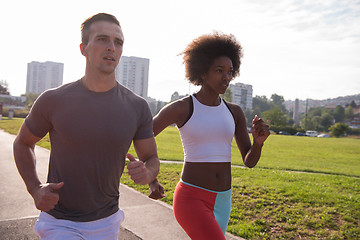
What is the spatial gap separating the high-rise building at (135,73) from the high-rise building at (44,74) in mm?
28418

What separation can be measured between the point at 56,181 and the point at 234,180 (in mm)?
7321

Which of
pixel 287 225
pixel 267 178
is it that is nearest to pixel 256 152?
pixel 287 225

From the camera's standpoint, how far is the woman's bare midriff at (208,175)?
295 cm

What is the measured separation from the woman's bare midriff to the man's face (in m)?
1.19

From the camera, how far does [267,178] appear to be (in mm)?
9688

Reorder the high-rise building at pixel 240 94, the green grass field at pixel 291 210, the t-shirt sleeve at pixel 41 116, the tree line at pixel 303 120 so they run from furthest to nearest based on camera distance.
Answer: the high-rise building at pixel 240 94 → the tree line at pixel 303 120 → the green grass field at pixel 291 210 → the t-shirt sleeve at pixel 41 116

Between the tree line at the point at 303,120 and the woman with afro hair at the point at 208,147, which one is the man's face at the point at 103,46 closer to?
the woman with afro hair at the point at 208,147

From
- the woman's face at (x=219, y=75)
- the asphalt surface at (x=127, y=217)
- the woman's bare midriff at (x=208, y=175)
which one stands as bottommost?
the asphalt surface at (x=127, y=217)

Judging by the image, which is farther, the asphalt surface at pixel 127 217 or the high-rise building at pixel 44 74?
the high-rise building at pixel 44 74

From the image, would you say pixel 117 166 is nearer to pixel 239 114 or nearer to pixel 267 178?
pixel 239 114

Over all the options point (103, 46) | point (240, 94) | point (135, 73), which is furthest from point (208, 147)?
point (240, 94)

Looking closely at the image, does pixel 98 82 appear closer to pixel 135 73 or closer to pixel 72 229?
pixel 72 229

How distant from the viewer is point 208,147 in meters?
3.00

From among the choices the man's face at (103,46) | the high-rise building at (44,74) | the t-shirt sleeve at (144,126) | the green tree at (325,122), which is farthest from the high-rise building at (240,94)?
the man's face at (103,46)
